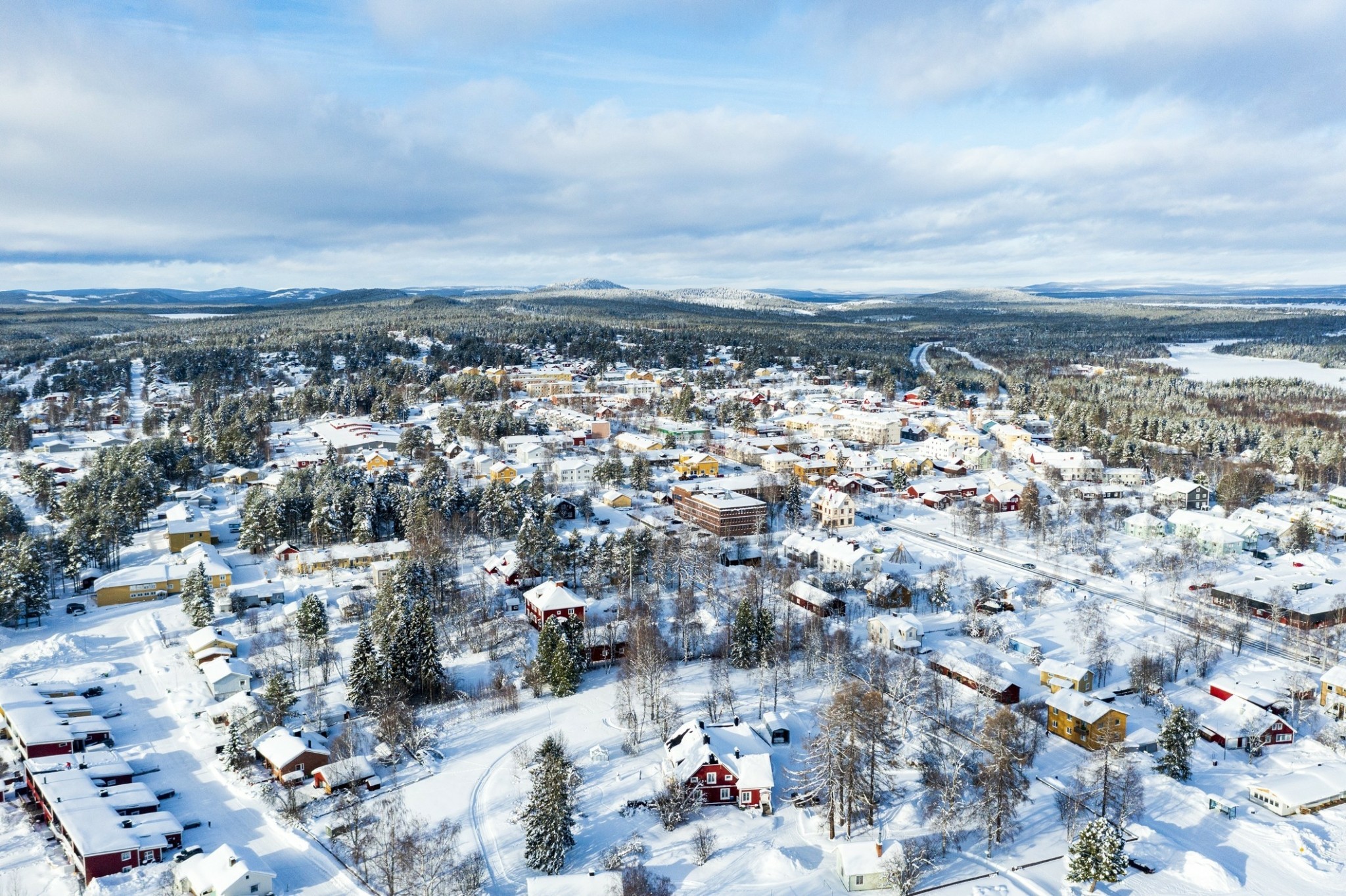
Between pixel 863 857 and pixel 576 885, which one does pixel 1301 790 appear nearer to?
pixel 863 857

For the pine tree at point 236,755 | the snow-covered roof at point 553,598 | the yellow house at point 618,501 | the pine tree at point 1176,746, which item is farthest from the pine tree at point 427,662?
the yellow house at point 618,501

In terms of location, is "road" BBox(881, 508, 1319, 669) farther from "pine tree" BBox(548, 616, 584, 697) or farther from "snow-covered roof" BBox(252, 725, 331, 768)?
"snow-covered roof" BBox(252, 725, 331, 768)

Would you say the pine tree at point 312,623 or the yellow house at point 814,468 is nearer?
the pine tree at point 312,623

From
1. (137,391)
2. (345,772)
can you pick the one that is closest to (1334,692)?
(345,772)

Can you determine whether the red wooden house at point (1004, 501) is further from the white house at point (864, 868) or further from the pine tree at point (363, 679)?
the pine tree at point (363, 679)

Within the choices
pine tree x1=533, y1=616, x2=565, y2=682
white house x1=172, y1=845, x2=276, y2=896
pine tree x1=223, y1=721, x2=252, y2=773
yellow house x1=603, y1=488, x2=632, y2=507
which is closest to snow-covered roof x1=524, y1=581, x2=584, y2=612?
pine tree x1=533, y1=616, x2=565, y2=682
